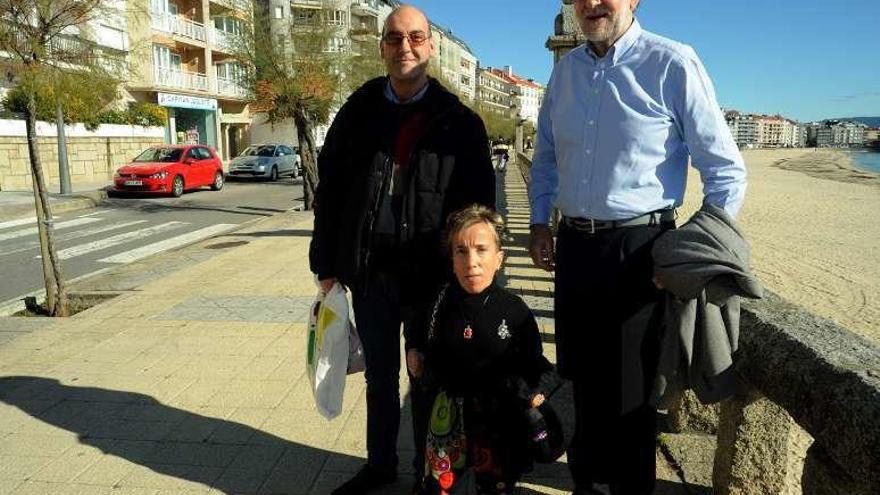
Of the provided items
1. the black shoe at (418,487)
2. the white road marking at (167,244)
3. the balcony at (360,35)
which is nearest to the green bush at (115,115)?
the balcony at (360,35)

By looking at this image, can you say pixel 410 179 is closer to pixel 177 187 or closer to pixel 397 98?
pixel 397 98

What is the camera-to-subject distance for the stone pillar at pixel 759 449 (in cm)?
238

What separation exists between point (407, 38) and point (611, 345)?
1.44 metres

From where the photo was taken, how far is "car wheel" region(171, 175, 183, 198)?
64.8 feet

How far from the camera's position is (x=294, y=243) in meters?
10.9

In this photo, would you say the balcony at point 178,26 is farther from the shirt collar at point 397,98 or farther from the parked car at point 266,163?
the shirt collar at point 397,98

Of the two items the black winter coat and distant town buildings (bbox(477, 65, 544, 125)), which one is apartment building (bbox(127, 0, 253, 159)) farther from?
distant town buildings (bbox(477, 65, 544, 125))

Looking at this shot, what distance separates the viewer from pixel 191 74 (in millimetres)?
34500

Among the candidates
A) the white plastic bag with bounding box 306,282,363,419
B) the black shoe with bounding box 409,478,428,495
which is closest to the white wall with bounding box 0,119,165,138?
the white plastic bag with bounding box 306,282,363,419

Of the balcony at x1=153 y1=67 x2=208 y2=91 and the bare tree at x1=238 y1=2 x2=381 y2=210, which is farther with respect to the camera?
the balcony at x1=153 y1=67 x2=208 y2=91

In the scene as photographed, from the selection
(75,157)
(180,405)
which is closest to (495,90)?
(75,157)

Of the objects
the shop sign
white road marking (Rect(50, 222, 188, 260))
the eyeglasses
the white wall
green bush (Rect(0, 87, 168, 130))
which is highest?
the shop sign

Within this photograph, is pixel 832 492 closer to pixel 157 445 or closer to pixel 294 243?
pixel 157 445

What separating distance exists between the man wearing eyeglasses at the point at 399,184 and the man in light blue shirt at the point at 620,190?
432 mm
